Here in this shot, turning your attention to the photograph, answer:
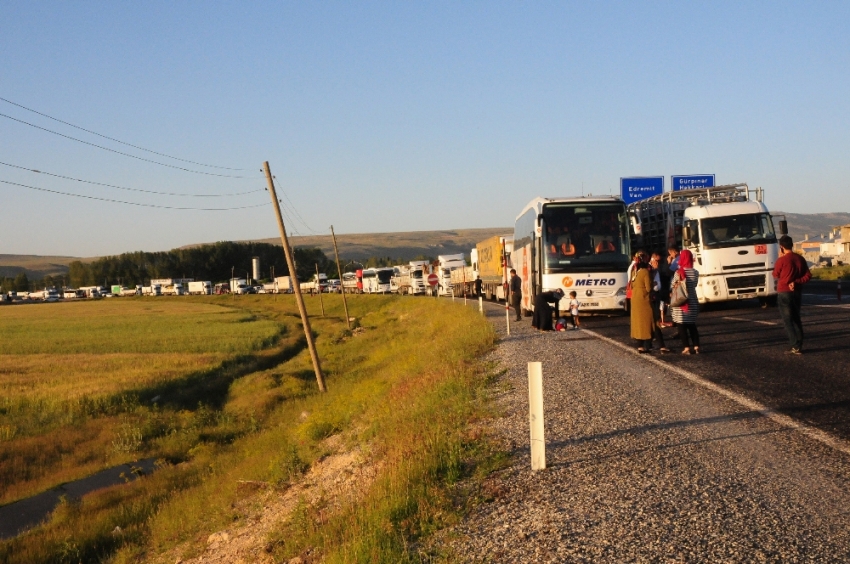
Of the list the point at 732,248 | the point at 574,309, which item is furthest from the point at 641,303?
the point at 732,248

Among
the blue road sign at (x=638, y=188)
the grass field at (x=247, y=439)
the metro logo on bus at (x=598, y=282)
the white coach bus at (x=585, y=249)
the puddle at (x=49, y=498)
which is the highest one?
the blue road sign at (x=638, y=188)

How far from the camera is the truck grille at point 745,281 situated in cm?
2356

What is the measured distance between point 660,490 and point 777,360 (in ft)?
25.5

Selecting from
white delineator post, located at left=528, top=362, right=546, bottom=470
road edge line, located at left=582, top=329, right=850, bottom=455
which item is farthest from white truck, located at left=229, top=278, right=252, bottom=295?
white delineator post, located at left=528, top=362, right=546, bottom=470

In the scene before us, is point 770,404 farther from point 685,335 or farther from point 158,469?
point 158,469

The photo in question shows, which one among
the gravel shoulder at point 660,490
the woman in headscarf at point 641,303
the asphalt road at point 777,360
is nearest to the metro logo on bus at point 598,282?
the asphalt road at point 777,360

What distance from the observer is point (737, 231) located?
23.7 meters

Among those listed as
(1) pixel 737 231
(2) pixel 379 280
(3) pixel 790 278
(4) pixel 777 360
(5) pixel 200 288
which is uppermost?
(1) pixel 737 231

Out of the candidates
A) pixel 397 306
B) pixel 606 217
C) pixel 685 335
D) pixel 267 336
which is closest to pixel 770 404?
pixel 685 335

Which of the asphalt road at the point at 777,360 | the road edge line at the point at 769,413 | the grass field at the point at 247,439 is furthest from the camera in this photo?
the asphalt road at the point at 777,360

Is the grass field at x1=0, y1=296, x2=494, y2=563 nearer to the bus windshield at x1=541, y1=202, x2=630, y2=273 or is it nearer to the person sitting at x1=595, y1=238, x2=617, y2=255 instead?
the bus windshield at x1=541, y1=202, x2=630, y2=273

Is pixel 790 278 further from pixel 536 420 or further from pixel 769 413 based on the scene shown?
pixel 536 420

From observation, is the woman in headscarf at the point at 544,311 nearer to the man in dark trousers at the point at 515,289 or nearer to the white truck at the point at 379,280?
the man in dark trousers at the point at 515,289

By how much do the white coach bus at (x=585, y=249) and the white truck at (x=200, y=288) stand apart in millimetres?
154368
